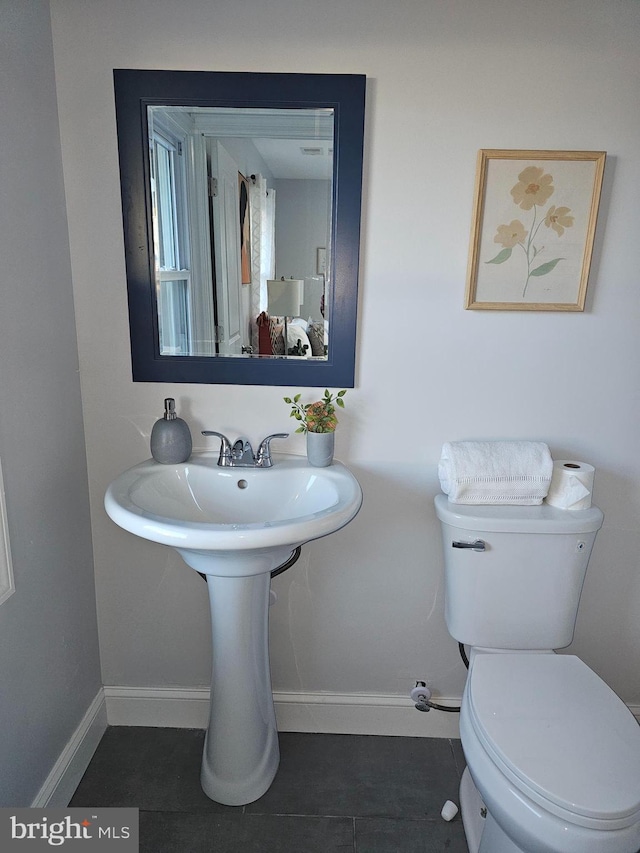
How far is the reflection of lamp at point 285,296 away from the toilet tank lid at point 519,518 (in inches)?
26.7

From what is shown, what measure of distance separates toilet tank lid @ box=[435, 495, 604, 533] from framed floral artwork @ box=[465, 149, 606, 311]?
1.78 feet

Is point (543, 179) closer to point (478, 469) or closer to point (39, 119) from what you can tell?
point (478, 469)

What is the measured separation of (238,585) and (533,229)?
120 centimetres

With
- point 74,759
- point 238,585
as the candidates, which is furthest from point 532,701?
point 74,759

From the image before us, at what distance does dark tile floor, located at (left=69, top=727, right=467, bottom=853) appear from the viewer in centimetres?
147

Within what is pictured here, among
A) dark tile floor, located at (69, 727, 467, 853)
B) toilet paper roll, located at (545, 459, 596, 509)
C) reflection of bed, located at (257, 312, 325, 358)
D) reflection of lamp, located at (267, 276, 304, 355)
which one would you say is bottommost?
dark tile floor, located at (69, 727, 467, 853)

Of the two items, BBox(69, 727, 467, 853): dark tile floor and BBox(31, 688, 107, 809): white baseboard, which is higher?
BBox(31, 688, 107, 809): white baseboard

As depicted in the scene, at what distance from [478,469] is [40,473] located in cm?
114

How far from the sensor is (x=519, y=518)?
1.47 meters

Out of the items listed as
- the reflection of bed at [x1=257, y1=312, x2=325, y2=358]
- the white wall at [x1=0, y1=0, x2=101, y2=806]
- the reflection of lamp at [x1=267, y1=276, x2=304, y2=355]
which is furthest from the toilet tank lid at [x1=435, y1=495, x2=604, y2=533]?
the white wall at [x1=0, y1=0, x2=101, y2=806]

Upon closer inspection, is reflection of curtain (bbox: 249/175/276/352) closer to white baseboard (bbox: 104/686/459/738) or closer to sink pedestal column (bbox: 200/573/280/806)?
sink pedestal column (bbox: 200/573/280/806)

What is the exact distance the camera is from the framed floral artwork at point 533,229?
144 cm

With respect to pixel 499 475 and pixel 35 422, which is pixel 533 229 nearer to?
pixel 499 475

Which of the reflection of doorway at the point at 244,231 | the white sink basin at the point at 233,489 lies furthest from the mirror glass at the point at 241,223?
the white sink basin at the point at 233,489
